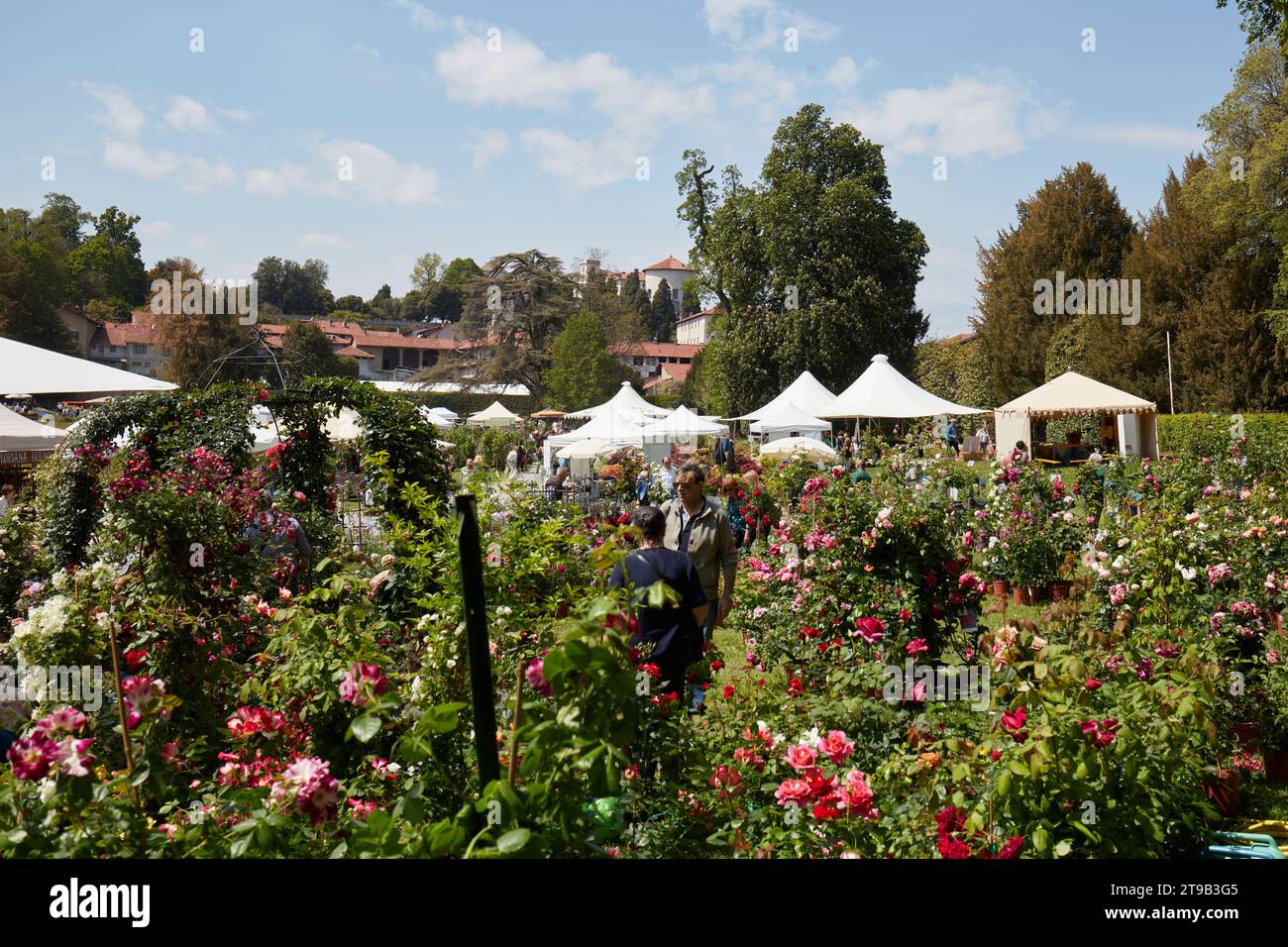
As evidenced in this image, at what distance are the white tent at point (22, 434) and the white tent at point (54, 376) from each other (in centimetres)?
92

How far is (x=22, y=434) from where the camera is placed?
9.23m

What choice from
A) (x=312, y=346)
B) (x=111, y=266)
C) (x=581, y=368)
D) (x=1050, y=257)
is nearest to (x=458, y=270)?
(x=111, y=266)

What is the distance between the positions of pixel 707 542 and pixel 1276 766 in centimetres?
302

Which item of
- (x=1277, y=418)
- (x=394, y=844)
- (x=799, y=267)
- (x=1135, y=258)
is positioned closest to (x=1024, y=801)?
(x=394, y=844)

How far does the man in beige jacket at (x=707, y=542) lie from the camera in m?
5.63

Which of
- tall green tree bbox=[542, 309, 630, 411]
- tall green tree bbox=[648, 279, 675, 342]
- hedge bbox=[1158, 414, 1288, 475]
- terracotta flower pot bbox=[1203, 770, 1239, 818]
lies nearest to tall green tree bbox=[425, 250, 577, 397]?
tall green tree bbox=[542, 309, 630, 411]

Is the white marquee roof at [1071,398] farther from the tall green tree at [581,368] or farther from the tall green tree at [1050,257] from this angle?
the tall green tree at [581,368]

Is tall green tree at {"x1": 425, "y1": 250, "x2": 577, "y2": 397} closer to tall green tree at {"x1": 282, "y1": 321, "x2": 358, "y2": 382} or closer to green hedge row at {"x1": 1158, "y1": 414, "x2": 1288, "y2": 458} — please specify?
tall green tree at {"x1": 282, "y1": 321, "x2": 358, "y2": 382}

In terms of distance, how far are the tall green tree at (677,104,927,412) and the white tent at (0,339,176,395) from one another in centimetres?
2891

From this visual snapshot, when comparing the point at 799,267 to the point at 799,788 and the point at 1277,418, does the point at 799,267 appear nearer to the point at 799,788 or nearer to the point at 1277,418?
the point at 1277,418

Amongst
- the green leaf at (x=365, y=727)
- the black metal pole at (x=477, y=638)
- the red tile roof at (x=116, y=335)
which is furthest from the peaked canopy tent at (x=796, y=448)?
the red tile roof at (x=116, y=335)

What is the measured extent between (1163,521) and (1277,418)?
22.1 m

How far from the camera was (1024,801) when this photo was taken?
2.42 meters

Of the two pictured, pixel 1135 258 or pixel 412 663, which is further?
pixel 1135 258
